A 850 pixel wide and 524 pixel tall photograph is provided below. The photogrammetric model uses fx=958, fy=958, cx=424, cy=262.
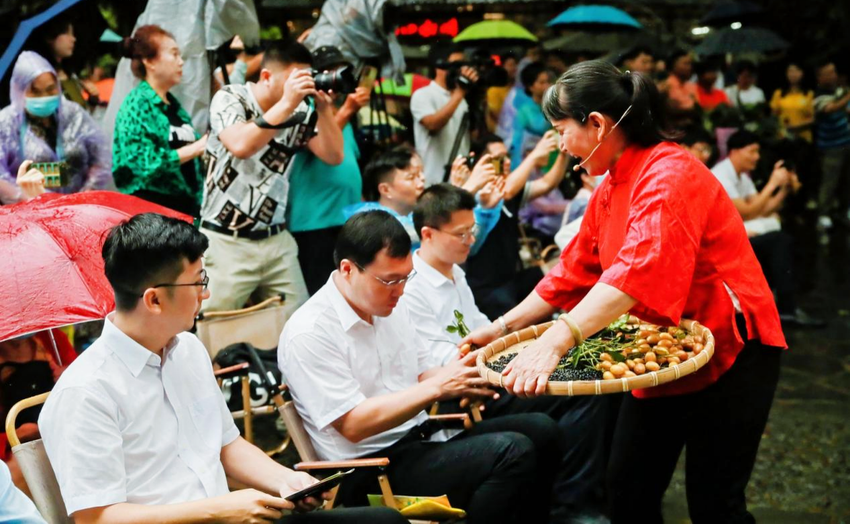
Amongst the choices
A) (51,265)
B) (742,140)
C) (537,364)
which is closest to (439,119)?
(742,140)

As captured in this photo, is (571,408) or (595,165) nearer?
(595,165)

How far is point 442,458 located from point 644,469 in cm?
67

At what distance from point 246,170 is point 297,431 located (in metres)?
1.79

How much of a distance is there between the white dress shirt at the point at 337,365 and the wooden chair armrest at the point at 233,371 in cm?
50

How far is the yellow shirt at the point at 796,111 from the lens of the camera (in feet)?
40.6

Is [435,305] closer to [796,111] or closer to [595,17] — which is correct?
[595,17]

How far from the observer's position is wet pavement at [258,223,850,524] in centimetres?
425

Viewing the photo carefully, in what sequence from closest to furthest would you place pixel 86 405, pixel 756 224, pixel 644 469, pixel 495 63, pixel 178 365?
pixel 86 405, pixel 178 365, pixel 644 469, pixel 495 63, pixel 756 224

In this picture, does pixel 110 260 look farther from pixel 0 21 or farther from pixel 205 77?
pixel 0 21

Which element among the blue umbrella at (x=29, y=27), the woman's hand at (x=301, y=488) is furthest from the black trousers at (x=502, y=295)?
the blue umbrella at (x=29, y=27)

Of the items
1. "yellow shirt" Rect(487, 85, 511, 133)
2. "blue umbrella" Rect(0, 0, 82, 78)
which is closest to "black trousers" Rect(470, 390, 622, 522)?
"blue umbrella" Rect(0, 0, 82, 78)

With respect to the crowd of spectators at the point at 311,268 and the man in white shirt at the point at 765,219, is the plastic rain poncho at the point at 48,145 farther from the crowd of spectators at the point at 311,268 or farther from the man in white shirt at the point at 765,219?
the man in white shirt at the point at 765,219

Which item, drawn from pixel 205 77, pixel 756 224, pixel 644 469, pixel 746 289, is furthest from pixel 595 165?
pixel 756 224

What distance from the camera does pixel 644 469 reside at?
3.15 m
